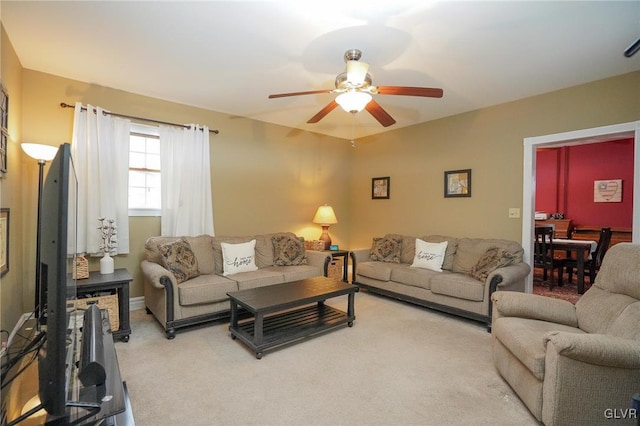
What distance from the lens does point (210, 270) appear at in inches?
145

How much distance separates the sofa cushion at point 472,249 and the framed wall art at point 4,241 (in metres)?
4.46

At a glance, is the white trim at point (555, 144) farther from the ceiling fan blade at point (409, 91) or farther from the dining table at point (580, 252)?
the ceiling fan blade at point (409, 91)

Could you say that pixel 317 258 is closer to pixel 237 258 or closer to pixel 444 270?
pixel 237 258

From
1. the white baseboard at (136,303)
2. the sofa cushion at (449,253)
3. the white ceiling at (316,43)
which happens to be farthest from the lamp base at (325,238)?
the white baseboard at (136,303)

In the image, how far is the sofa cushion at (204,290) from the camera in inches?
117

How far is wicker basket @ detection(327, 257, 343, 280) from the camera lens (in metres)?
4.59

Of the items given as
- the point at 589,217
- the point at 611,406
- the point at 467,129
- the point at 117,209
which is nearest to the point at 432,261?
the point at 467,129

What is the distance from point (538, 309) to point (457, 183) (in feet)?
8.15

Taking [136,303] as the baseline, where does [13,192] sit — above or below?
above

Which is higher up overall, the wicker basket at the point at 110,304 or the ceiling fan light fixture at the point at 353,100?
the ceiling fan light fixture at the point at 353,100

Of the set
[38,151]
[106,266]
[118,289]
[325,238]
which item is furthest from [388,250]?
[38,151]

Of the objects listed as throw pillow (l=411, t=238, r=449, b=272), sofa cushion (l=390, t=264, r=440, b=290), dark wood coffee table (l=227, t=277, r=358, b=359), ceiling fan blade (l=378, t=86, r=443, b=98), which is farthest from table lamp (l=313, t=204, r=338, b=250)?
ceiling fan blade (l=378, t=86, r=443, b=98)

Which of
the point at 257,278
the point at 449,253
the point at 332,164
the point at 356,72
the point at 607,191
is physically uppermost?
the point at 356,72

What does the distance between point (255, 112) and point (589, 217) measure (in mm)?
7224
